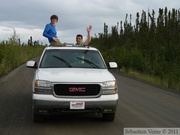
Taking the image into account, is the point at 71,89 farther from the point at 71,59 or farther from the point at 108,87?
the point at 71,59

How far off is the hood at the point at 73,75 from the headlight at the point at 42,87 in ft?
0.29

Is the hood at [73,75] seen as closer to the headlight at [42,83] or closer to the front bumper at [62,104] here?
the headlight at [42,83]

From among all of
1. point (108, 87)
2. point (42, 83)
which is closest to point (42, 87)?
point (42, 83)

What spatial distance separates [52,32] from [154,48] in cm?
1792

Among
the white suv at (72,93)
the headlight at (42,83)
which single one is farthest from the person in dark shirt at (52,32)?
the headlight at (42,83)

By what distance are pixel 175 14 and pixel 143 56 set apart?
11482mm

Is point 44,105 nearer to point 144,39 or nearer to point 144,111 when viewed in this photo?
point 144,111

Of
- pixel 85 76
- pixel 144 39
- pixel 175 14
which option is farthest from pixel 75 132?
pixel 175 14

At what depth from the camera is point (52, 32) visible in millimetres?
10102

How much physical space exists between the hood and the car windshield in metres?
0.39

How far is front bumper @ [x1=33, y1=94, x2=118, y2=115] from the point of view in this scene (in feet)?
22.6

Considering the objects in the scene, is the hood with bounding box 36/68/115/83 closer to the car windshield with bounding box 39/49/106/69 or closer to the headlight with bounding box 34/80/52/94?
the headlight with bounding box 34/80/52/94

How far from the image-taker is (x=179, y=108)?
982cm

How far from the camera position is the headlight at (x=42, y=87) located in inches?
276
